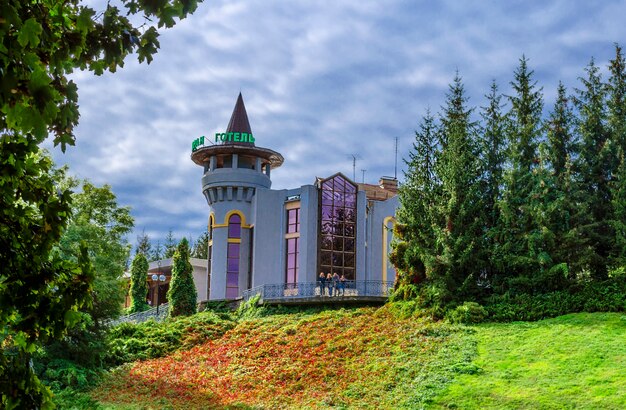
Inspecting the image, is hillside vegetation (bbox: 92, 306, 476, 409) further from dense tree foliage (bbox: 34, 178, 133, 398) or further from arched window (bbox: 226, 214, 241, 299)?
arched window (bbox: 226, 214, 241, 299)

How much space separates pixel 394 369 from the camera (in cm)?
2391

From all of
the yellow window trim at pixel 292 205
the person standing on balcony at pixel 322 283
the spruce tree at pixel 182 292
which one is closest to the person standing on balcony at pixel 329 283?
the person standing on balcony at pixel 322 283

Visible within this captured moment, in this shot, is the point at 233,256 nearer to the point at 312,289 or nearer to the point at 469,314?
the point at 312,289

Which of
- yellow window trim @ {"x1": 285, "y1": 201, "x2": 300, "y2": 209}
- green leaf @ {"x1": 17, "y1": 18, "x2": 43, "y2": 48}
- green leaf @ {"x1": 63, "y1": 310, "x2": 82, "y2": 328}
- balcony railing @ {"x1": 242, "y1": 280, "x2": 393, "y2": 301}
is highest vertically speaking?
yellow window trim @ {"x1": 285, "y1": 201, "x2": 300, "y2": 209}

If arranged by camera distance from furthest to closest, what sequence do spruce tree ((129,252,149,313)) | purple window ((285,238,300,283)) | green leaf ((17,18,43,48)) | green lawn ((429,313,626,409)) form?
spruce tree ((129,252,149,313)) < purple window ((285,238,300,283)) < green lawn ((429,313,626,409)) < green leaf ((17,18,43,48))

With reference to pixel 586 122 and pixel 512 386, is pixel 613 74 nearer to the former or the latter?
pixel 586 122

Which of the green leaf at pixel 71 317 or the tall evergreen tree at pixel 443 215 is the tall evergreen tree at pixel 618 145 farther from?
the green leaf at pixel 71 317

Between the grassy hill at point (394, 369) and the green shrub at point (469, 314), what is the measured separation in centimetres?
70

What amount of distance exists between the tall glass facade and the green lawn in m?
16.3

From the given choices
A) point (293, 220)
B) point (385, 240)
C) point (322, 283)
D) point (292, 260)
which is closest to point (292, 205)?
point (293, 220)

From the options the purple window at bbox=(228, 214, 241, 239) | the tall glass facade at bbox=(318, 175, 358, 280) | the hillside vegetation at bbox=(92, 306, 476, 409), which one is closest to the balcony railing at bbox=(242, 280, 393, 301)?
the tall glass facade at bbox=(318, 175, 358, 280)

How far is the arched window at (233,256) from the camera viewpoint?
44.3 meters

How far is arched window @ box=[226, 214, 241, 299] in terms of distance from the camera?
44.3 m

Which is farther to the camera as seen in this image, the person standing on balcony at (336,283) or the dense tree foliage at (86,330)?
the person standing on balcony at (336,283)
